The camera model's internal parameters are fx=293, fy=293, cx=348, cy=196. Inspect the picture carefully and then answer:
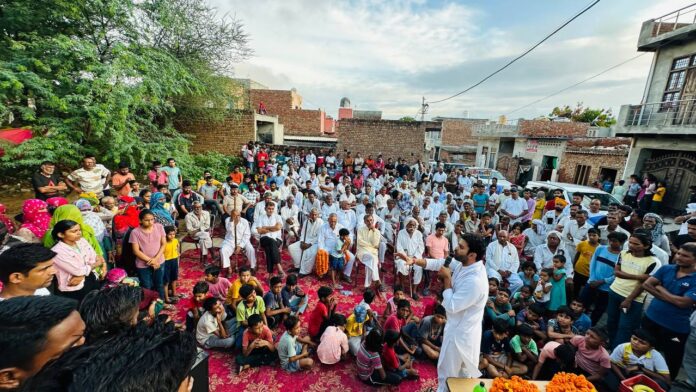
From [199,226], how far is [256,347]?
3.56 metres

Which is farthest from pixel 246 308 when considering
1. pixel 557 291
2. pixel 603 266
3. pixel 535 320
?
pixel 603 266

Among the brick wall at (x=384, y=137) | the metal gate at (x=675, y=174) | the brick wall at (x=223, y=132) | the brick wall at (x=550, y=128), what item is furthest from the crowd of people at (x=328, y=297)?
the brick wall at (x=550, y=128)

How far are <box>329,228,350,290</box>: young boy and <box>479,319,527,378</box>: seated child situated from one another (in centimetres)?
276

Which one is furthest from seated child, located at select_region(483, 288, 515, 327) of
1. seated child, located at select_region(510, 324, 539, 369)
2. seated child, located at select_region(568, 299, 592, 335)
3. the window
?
the window

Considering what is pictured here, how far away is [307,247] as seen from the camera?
6.12 meters

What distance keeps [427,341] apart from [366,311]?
89 centimetres

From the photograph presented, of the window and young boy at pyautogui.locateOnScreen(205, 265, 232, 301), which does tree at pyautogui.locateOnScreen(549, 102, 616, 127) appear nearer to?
the window

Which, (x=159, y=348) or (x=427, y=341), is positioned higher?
(x=159, y=348)

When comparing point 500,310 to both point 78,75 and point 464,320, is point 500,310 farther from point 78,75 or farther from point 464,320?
point 78,75

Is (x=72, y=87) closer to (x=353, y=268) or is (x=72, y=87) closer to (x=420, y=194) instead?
(x=353, y=268)

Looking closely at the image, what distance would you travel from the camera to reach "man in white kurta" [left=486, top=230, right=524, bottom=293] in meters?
5.26

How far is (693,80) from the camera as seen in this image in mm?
10602

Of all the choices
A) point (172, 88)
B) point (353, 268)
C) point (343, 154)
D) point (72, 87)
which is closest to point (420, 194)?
point (353, 268)

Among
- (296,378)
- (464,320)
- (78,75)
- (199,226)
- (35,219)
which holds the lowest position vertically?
(296,378)
